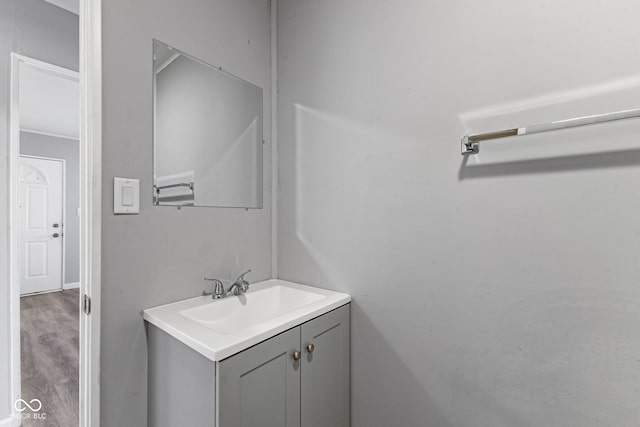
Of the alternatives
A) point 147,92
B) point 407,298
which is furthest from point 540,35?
point 147,92

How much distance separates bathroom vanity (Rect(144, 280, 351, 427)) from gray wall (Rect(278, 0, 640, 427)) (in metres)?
0.16

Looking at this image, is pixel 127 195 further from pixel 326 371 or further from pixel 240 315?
pixel 326 371

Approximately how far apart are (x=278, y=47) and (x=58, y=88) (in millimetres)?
2653

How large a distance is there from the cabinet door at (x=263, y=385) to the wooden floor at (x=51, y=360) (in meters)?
1.54

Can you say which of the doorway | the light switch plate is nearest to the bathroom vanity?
the light switch plate

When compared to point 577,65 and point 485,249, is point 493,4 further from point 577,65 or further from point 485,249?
point 485,249

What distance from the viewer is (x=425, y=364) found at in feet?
3.54

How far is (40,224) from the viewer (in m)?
4.29

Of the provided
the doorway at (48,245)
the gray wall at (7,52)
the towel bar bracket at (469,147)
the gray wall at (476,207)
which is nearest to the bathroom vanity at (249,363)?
the gray wall at (476,207)

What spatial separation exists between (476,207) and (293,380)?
88 centimetres

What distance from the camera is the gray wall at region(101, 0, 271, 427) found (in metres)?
0.96

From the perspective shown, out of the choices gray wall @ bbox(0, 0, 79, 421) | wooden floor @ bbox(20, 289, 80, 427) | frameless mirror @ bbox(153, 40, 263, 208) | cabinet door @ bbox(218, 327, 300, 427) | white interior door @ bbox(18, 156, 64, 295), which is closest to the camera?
cabinet door @ bbox(218, 327, 300, 427)
